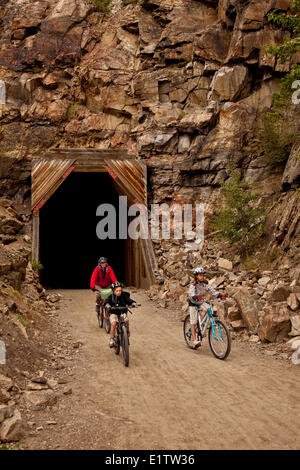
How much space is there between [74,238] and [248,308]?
25.5 meters

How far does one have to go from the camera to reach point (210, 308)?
7.57m

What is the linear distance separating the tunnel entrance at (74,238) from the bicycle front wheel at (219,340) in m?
19.2

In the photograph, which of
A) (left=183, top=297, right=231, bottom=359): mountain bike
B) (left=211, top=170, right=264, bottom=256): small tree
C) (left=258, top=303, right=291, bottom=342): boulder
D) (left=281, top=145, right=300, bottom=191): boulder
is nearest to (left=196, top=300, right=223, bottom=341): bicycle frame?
(left=183, top=297, right=231, bottom=359): mountain bike

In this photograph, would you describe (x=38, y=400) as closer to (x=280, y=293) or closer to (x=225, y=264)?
(x=280, y=293)

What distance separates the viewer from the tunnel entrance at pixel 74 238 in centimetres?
2803

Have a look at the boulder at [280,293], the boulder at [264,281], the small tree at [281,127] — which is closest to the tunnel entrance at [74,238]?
the small tree at [281,127]

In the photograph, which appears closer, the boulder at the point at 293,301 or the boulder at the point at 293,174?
the boulder at the point at 293,301

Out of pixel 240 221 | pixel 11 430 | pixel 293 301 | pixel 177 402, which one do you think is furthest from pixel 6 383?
pixel 240 221

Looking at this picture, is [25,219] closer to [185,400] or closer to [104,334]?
[104,334]

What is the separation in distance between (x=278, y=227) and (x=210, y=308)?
6.01 metres

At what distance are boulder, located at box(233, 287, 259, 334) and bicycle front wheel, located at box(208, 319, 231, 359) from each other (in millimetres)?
1481
